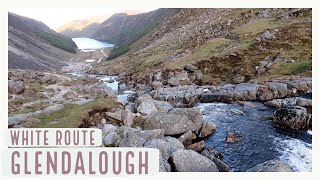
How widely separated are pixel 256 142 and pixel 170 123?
4.19m

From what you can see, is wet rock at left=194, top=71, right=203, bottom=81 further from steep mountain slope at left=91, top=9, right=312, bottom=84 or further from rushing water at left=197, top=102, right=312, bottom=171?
rushing water at left=197, top=102, right=312, bottom=171

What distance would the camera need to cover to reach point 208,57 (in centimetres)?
3531

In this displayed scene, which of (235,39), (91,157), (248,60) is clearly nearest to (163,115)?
(91,157)

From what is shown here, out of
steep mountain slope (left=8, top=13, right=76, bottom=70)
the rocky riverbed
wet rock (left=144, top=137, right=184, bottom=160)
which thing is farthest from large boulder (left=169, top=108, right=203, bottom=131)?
steep mountain slope (left=8, top=13, right=76, bottom=70)

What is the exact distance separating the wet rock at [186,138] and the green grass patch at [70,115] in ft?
16.7

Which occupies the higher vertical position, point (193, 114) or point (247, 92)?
point (247, 92)

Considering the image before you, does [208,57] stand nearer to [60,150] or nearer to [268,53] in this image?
[268,53]

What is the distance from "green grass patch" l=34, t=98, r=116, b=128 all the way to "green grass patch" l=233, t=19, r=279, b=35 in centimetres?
2407

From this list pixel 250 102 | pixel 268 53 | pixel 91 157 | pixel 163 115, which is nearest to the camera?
pixel 91 157

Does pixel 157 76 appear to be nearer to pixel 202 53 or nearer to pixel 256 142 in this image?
pixel 202 53

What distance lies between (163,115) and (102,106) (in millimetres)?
3970

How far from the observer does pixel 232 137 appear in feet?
54.3

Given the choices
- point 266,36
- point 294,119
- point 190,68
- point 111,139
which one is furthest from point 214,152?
point 266,36

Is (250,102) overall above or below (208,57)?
below
